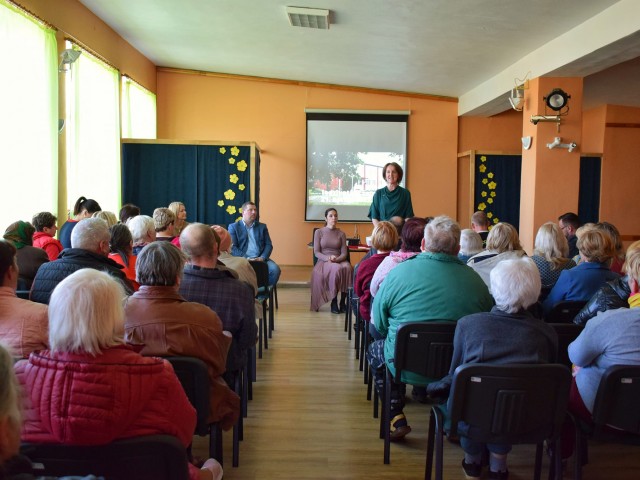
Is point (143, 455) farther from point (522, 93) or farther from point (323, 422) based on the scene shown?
point (522, 93)

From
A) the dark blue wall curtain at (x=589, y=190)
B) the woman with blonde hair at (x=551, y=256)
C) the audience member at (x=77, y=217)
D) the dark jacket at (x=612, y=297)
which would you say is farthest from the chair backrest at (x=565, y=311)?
the dark blue wall curtain at (x=589, y=190)

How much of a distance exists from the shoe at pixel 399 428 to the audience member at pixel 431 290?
0.43 meters

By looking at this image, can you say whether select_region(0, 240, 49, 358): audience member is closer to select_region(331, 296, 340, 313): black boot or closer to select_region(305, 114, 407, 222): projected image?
select_region(331, 296, 340, 313): black boot

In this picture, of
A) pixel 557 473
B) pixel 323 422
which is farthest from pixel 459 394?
pixel 323 422

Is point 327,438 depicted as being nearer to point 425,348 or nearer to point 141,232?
point 425,348

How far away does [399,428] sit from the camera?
325cm

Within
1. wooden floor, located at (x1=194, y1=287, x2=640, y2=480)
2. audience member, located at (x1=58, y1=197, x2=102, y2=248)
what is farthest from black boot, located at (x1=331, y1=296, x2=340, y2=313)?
audience member, located at (x1=58, y1=197, x2=102, y2=248)

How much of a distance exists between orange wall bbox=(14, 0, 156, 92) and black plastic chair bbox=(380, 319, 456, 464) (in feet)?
14.9

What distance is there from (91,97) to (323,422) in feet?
16.8

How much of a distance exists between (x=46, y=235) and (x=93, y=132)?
281 centimetres

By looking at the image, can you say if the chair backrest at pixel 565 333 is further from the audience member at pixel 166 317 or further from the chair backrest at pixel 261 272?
the chair backrest at pixel 261 272

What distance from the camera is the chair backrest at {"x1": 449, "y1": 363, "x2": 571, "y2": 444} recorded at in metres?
2.17

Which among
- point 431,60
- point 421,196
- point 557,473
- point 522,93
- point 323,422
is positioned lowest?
point 323,422

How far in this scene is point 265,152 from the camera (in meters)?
10.0
